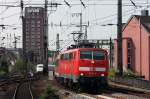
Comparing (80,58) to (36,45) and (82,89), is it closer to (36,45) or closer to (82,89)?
(82,89)

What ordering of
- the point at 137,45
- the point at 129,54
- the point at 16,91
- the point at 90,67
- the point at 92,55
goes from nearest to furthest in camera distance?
the point at 90,67 → the point at 92,55 → the point at 16,91 → the point at 137,45 → the point at 129,54

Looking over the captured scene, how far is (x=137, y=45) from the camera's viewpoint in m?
66.4

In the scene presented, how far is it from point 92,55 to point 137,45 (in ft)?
118

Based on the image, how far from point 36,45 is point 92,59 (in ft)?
392

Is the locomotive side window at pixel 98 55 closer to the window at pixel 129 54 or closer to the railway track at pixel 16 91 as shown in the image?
the railway track at pixel 16 91

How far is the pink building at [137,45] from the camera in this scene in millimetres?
62062

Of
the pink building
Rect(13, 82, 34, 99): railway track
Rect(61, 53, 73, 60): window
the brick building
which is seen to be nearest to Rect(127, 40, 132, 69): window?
the pink building

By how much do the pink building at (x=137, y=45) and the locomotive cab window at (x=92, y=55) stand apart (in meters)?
29.3

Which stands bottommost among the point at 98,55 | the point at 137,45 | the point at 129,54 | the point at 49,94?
the point at 49,94

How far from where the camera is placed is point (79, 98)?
26812 millimetres

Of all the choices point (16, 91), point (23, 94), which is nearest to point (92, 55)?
point (23, 94)

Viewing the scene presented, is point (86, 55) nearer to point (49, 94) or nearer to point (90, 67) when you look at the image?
point (90, 67)

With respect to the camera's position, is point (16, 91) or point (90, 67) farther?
point (16, 91)

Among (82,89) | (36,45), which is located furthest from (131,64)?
(36,45)
